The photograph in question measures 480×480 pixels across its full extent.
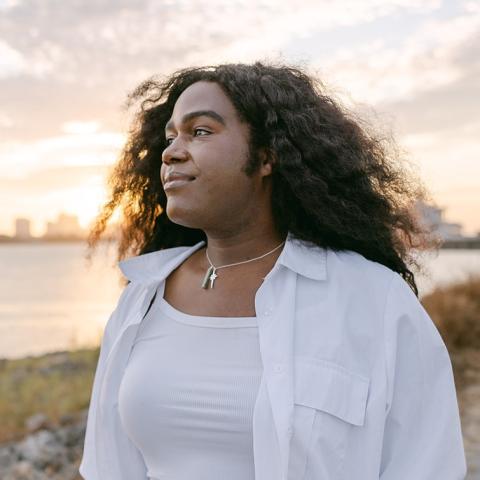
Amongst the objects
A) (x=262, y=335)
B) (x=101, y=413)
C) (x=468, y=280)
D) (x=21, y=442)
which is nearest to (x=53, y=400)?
(x=21, y=442)

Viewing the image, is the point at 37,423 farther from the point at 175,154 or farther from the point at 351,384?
the point at 351,384

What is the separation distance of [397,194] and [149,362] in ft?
3.18

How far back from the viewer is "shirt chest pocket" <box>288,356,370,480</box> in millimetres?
1774

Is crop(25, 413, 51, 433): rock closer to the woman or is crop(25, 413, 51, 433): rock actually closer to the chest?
the woman

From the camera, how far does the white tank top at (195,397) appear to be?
1.91m

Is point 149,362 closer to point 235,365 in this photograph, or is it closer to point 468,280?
point 235,365

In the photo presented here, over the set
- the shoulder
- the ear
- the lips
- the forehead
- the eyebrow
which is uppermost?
the forehead

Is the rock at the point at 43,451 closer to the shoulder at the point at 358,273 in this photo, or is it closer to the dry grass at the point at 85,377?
the dry grass at the point at 85,377

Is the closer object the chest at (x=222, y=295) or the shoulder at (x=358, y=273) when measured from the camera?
the shoulder at (x=358, y=273)

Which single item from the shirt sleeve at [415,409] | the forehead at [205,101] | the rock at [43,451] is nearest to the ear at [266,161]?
the forehead at [205,101]

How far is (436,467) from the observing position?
6.00ft

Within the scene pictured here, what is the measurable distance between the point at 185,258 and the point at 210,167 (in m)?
0.50

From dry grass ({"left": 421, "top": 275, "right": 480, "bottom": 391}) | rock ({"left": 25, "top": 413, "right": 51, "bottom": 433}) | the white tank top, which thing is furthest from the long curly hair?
rock ({"left": 25, "top": 413, "right": 51, "bottom": 433})

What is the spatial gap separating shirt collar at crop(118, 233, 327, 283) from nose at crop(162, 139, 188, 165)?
40 cm
